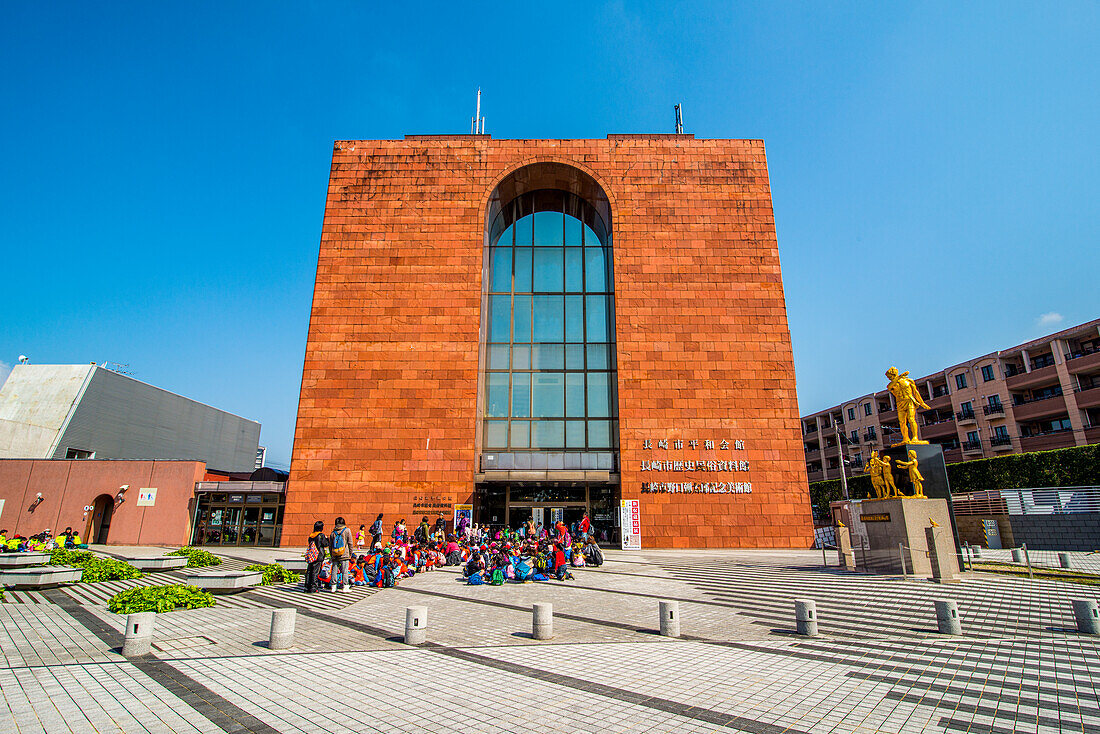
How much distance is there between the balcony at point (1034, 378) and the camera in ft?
145

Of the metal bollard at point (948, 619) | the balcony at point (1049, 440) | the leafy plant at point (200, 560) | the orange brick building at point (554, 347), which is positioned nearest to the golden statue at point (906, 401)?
the orange brick building at point (554, 347)

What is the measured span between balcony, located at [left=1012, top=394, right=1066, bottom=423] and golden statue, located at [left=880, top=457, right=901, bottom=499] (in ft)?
128

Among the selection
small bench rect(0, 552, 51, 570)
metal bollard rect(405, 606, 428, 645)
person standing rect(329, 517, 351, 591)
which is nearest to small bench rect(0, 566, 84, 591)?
small bench rect(0, 552, 51, 570)

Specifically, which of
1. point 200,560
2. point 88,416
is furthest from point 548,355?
point 88,416

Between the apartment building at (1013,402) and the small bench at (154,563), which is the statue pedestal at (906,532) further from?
the small bench at (154,563)

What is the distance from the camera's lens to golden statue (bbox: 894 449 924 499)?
17.5 metres

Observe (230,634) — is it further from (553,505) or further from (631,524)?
(553,505)

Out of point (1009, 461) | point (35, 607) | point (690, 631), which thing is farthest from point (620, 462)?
point (1009, 461)

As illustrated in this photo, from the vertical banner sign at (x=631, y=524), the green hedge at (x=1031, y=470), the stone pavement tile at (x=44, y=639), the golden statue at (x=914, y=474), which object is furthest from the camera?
the green hedge at (x=1031, y=470)

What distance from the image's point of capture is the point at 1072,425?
42.5 meters

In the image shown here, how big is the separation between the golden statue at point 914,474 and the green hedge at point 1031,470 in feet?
44.0

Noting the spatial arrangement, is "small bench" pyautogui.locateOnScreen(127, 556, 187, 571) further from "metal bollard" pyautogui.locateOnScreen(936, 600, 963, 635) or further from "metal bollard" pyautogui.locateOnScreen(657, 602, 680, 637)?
"metal bollard" pyautogui.locateOnScreen(936, 600, 963, 635)

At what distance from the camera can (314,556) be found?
14.2 m

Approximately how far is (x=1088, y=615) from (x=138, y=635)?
51.5 feet
